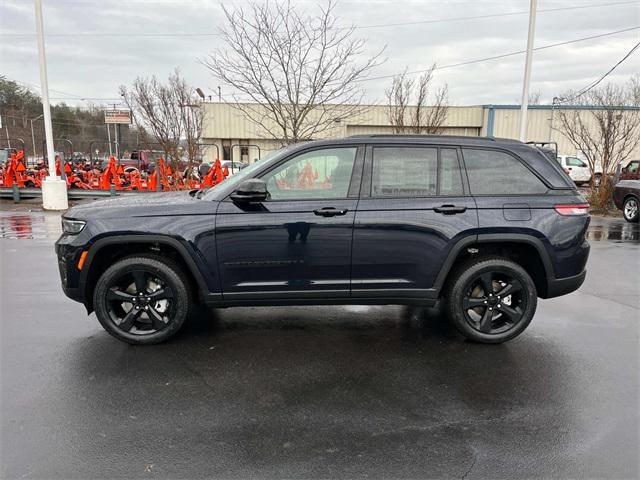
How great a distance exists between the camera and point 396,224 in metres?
3.84

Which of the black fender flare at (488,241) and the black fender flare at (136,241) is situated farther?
the black fender flare at (488,241)

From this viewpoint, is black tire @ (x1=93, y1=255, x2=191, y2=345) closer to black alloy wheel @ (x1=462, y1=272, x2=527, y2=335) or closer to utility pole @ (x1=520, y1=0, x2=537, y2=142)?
black alloy wheel @ (x1=462, y1=272, x2=527, y2=335)

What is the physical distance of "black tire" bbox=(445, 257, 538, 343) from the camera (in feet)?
13.2

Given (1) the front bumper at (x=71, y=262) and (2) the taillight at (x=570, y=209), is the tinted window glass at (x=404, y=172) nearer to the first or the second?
(2) the taillight at (x=570, y=209)

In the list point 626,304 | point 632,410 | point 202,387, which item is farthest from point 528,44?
point 202,387

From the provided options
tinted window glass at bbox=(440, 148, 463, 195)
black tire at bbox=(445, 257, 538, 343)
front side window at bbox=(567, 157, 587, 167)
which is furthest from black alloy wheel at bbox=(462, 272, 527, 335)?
front side window at bbox=(567, 157, 587, 167)

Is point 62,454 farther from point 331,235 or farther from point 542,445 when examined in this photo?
point 542,445

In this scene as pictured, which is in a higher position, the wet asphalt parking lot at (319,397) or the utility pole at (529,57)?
the utility pole at (529,57)

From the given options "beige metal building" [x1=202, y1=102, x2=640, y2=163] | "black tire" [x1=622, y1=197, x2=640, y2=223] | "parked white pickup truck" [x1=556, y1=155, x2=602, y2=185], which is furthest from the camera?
"beige metal building" [x1=202, y1=102, x2=640, y2=163]

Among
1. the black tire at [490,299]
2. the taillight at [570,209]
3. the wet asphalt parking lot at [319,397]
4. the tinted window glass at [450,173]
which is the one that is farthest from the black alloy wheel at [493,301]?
the tinted window glass at [450,173]

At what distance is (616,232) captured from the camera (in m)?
10.9

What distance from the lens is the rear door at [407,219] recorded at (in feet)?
12.6

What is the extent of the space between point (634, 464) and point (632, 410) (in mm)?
667

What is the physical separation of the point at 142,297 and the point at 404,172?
2608mm
